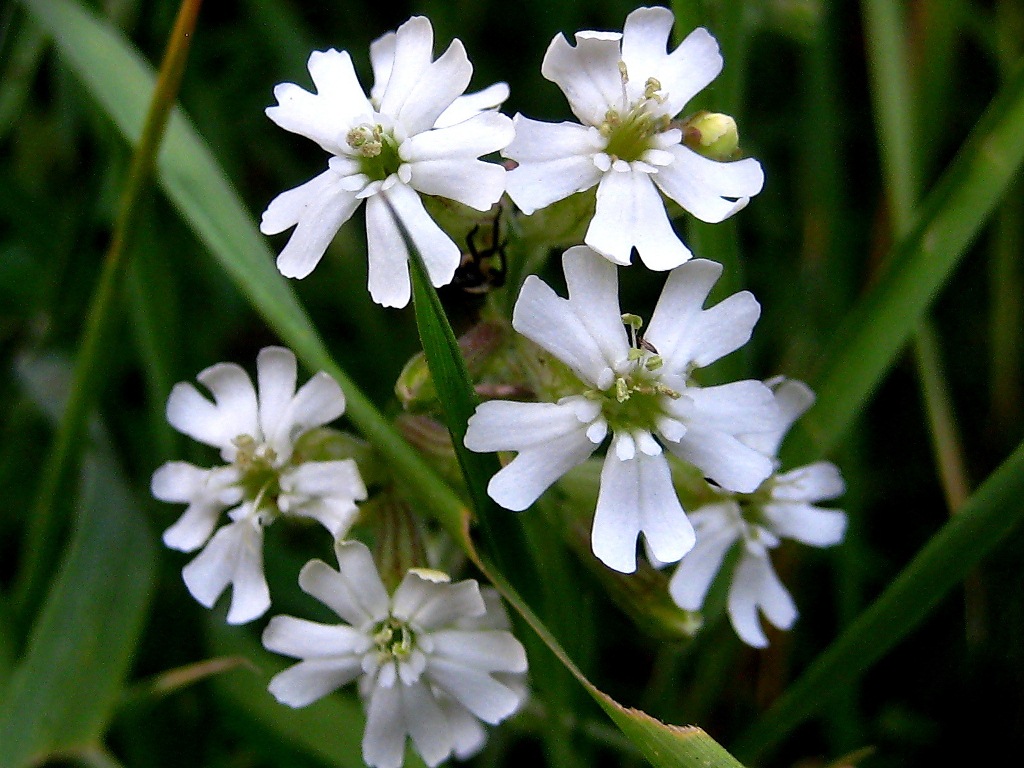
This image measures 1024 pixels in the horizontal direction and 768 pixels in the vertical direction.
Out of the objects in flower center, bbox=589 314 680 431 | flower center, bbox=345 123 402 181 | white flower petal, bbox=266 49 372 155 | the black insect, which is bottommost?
flower center, bbox=589 314 680 431

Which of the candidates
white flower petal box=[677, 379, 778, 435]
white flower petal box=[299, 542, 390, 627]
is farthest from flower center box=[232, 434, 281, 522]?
white flower petal box=[677, 379, 778, 435]

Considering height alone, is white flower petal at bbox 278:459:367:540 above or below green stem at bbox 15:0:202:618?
below

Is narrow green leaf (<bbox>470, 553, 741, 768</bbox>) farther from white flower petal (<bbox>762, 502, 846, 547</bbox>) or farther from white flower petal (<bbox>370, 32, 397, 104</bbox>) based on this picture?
white flower petal (<bbox>370, 32, 397, 104</bbox>)

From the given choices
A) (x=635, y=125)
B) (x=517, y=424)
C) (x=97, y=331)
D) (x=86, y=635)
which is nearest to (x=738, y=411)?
(x=517, y=424)

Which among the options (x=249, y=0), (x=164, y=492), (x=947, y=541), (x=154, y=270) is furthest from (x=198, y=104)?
(x=947, y=541)

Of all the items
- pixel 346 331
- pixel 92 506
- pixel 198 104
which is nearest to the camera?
pixel 92 506

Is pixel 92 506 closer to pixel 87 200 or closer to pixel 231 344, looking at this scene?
pixel 87 200

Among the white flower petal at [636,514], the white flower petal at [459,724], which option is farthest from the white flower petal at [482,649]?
the white flower petal at [636,514]
